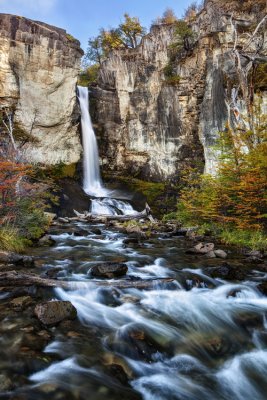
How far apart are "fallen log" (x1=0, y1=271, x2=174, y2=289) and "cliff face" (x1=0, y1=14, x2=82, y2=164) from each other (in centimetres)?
1794

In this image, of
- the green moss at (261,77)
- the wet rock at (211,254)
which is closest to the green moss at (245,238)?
the wet rock at (211,254)

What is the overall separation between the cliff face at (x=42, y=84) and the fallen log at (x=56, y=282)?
17.9 meters

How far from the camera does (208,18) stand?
24.5m

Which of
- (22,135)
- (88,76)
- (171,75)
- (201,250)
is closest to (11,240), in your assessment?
(201,250)

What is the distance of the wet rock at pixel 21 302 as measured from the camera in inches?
191

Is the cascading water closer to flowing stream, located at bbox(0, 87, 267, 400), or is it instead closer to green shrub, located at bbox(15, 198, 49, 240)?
green shrub, located at bbox(15, 198, 49, 240)

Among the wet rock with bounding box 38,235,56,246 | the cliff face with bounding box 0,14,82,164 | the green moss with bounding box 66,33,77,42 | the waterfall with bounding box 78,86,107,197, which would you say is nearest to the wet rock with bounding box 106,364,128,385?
the wet rock with bounding box 38,235,56,246

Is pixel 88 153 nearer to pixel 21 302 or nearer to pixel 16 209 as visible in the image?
pixel 16 209

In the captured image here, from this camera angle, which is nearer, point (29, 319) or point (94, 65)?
point (29, 319)

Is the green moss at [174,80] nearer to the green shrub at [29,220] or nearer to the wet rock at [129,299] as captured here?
the green shrub at [29,220]

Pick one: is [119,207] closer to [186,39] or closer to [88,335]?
[186,39]

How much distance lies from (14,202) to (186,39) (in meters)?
21.4

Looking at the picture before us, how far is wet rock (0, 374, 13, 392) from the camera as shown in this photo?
3.08 metres

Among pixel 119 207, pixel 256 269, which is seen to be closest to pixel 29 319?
pixel 256 269
